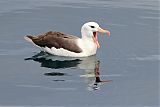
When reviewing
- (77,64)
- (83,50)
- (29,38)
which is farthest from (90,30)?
(29,38)

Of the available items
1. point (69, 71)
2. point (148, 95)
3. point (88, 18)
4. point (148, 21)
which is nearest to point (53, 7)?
point (88, 18)

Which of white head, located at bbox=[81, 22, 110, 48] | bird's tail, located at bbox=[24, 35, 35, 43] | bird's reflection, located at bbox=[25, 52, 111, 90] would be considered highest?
white head, located at bbox=[81, 22, 110, 48]

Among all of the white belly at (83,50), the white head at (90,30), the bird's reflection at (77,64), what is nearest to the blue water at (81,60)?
the bird's reflection at (77,64)

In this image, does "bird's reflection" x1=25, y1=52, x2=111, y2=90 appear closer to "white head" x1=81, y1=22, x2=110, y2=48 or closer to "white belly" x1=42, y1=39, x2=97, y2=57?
"white belly" x1=42, y1=39, x2=97, y2=57

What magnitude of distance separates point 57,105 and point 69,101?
0.31 meters

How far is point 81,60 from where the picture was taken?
1501 cm

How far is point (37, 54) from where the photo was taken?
15.3m

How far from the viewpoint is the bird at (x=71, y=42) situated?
1505cm

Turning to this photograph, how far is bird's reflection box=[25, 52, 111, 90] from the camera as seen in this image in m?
13.5

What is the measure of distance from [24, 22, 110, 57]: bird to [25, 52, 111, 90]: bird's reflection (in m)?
0.15

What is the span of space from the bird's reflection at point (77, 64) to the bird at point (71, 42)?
149 mm

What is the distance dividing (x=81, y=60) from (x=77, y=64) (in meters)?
0.41

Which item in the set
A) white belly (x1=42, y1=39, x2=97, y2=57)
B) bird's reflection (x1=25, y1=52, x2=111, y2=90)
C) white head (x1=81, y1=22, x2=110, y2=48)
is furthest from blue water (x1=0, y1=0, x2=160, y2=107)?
white head (x1=81, y1=22, x2=110, y2=48)

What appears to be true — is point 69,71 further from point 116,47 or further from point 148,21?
point 148,21
